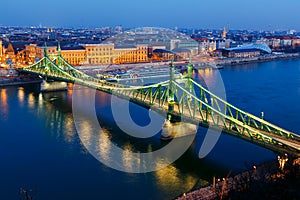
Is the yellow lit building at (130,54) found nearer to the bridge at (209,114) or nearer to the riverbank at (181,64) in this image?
the riverbank at (181,64)

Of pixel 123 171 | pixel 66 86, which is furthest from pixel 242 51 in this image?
pixel 123 171

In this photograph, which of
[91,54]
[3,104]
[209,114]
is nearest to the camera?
[209,114]

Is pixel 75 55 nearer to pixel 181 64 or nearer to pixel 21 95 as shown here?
pixel 181 64

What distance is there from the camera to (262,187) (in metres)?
3.26

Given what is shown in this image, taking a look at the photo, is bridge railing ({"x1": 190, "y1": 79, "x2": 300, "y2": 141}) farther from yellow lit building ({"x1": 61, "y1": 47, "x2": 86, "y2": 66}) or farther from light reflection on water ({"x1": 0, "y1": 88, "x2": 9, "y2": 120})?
yellow lit building ({"x1": 61, "y1": 47, "x2": 86, "y2": 66})

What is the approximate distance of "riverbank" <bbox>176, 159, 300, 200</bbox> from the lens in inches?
123

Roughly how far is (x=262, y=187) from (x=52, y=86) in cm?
→ 838

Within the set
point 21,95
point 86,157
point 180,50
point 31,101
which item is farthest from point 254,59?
point 86,157

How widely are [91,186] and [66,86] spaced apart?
6.71 metres

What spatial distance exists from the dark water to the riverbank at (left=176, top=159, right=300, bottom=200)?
401mm

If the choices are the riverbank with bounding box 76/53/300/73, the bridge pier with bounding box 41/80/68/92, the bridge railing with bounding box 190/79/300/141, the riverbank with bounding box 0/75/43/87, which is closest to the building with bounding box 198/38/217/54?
the riverbank with bounding box 76/53/300/73

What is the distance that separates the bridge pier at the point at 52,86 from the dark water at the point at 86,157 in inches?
54.9

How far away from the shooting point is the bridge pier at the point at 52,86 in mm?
10672

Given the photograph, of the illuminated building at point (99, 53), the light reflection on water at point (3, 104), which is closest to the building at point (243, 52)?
the illuminated building at point (99, 53)
